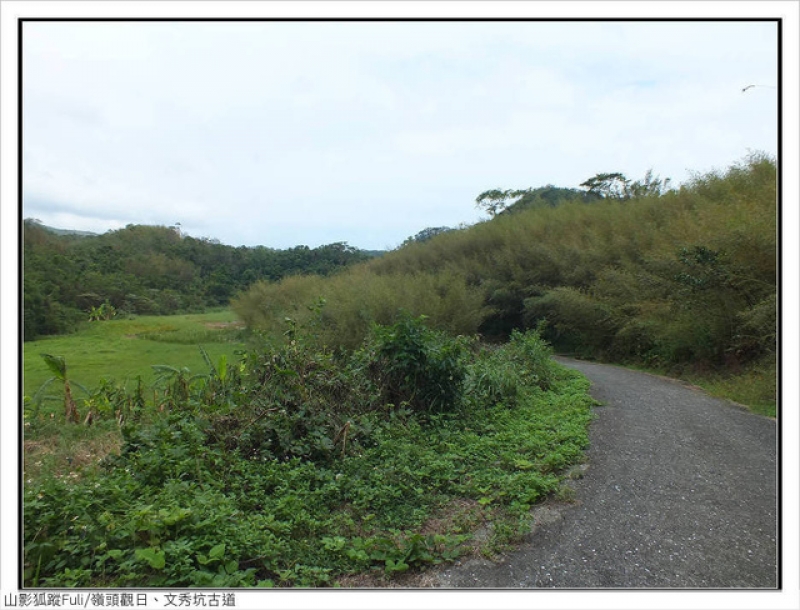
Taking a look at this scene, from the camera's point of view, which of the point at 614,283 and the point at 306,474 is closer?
the point at 306,474

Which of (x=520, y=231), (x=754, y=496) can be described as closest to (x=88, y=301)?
(x=754, y=496)

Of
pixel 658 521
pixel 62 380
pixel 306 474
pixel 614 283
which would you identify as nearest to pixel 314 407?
pixel 306 474

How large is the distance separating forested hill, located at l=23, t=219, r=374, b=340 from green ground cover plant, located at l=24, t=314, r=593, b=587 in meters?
1.39

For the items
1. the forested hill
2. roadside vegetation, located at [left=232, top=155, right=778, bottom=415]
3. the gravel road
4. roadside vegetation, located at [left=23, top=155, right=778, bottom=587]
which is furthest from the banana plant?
the gravel road

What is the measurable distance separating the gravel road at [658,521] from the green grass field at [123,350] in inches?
131

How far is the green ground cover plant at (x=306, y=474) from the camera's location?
2412 millimetres

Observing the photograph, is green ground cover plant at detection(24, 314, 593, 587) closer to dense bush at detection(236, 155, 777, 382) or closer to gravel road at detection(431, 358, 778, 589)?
gravel road at detection(431, 358, 778, 589)

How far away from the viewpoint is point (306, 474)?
3463mm

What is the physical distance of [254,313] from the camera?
16.5 m

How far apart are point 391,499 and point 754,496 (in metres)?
2.44

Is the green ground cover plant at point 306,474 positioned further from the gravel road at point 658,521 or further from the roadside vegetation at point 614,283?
the roadside vegetation at point 614,283

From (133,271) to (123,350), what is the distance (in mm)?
2303

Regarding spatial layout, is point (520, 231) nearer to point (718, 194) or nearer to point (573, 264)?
point (573, 264)

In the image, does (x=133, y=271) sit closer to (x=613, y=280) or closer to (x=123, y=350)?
(x=123, y=350)
